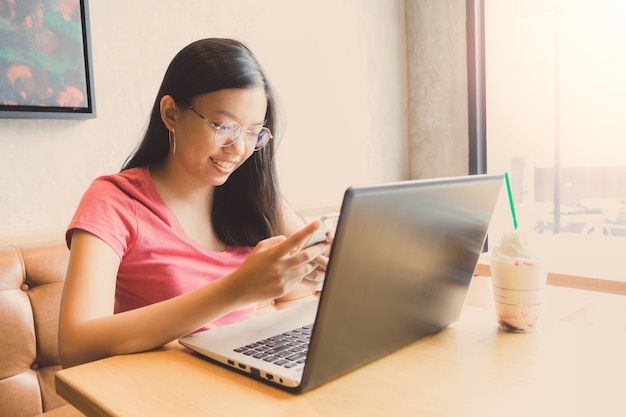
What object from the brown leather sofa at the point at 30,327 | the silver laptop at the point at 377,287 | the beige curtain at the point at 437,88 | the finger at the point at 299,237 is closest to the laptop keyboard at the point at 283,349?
the silver laptop at the point at 377,287

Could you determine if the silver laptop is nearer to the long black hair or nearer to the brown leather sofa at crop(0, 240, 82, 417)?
the long black hair

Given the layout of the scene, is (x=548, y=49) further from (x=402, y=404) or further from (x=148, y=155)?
(x=402, y=404)

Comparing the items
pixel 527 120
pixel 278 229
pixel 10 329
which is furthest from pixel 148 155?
pixel 527 120

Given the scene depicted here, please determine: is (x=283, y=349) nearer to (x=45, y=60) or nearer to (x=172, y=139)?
(x=172, y=139)

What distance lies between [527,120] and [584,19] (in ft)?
1.56

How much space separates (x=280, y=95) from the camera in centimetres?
211

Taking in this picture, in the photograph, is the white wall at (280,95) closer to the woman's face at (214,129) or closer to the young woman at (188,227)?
the young woman at (188,227)

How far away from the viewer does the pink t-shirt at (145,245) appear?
3.16 feet

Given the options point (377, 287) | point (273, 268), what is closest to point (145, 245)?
point (273, 268)

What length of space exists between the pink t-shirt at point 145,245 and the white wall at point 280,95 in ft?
1.71

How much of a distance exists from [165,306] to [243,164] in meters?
0.53

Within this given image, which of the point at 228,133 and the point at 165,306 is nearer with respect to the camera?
the point at 165,306

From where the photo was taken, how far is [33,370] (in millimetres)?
1217

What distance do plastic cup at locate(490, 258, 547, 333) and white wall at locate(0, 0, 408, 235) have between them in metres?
1.21
